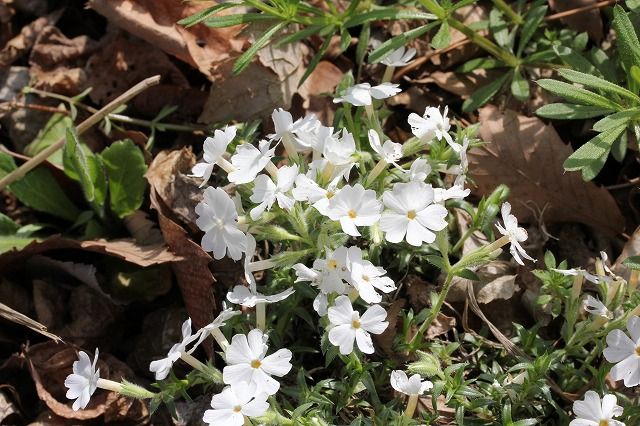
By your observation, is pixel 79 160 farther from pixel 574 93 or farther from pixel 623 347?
pixel 623 347

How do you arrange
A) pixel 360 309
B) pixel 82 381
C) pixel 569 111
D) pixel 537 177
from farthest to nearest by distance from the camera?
pixel 537 177 → pixel 569 111 → pixel 360 309 → pixel 82 381

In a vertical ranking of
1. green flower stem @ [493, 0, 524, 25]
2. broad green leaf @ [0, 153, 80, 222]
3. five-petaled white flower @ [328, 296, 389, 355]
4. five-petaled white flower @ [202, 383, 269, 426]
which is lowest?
broad green leaf @ [0, 153, 80, 222]

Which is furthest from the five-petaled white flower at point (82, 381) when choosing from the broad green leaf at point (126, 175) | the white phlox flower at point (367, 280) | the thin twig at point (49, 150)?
the thin twig at point (49, 150)

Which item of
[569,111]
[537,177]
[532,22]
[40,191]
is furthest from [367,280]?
[40,191]

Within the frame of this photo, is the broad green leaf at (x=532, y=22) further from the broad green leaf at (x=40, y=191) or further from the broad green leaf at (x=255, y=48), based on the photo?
the broad green leaf at (x=40, y=191)

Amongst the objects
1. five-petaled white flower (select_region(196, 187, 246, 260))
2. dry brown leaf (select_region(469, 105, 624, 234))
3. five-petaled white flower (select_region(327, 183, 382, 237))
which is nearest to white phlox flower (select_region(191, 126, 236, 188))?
five-petaled white flower (select_region(196, 187, 246, 260))

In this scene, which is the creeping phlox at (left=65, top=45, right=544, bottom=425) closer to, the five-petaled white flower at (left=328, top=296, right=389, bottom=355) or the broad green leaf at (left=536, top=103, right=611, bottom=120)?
the five-petaled white flower at (left=328, top=296, right=389, bottom=355)

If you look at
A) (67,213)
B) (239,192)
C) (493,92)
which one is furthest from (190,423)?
(493,92)
